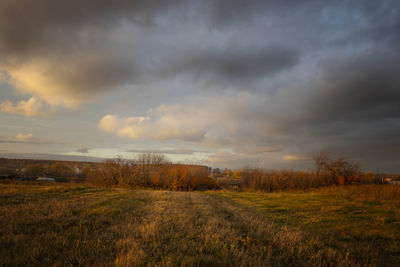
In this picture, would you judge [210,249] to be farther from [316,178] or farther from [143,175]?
[316,178]

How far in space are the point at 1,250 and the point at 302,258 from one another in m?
8.74

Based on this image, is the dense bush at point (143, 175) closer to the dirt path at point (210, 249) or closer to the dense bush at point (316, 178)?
the dense bush at point (316, 178)

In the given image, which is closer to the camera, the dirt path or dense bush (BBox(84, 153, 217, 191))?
the dirt path

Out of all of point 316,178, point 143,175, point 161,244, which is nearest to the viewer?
point 161,244

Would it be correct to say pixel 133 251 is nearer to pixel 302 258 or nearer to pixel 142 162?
pixel 302 258

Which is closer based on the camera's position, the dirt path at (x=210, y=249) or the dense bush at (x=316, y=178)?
the dirt path at (x=210, y=249)

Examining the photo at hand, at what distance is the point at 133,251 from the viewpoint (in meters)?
4.93

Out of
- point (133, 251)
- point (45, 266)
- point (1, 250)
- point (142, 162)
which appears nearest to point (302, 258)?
point (133, 251)

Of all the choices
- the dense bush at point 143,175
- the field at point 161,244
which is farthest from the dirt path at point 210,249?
the dense bush at point 143,175

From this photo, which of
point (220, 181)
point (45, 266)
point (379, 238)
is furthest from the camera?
point (220, 181)

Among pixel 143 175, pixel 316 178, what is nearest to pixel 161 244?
pixel 143 175

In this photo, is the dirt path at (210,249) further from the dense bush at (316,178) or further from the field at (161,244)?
the dense bush at (316,178)

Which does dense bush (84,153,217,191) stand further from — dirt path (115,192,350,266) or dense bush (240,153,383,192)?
dirt path (115,192,350,266)

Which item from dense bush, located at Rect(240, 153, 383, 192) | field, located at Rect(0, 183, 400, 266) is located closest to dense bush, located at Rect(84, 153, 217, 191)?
dense bush, located at Rect(240, 153, 383, 192)
